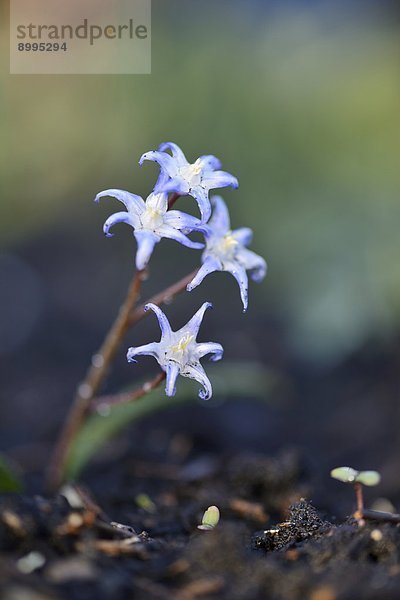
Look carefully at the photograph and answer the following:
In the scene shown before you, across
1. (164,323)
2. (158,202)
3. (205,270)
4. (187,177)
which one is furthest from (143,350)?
(187,177)

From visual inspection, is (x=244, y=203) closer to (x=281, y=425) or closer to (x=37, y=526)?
(x=281, y=425)

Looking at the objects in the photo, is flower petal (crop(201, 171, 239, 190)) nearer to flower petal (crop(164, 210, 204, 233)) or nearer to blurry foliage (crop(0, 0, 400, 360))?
flower petal (crop(164, 210, 204, 233))

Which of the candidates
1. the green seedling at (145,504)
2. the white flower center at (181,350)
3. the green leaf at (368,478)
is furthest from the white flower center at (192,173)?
the green seedling at (145,504)

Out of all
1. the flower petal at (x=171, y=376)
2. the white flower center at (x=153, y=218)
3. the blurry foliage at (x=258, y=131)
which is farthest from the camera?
the blurry foliage at (x=258, y=131)

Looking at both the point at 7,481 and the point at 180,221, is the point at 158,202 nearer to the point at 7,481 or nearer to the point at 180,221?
the point at 180,221

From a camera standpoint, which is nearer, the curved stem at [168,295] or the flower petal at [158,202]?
the flower petal at [158,202]

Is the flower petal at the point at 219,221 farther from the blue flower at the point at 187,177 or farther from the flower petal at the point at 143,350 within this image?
the flower petal at the point at 143,350

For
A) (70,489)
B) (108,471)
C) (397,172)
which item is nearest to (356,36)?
(397,172)
